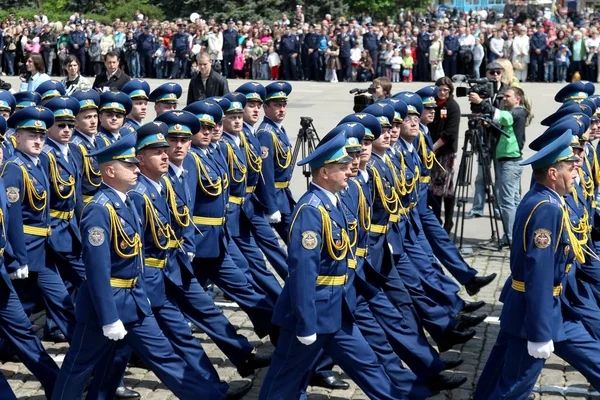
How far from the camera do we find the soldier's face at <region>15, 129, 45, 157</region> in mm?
8086

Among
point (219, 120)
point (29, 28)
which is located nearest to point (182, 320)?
point (219, 120)

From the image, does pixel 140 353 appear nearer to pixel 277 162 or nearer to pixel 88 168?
pixel 88 168

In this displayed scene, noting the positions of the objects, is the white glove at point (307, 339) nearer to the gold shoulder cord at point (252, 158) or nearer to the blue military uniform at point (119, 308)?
the blue military uniform at point (119, 308)

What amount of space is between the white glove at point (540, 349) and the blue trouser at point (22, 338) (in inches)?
119

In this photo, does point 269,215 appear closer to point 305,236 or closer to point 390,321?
point 390,321

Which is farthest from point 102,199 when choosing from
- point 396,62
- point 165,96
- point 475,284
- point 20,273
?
point 396,62

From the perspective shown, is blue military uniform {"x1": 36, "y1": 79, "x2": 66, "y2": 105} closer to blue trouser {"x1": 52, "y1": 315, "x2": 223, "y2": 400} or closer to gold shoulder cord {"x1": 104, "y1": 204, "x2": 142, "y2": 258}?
gold shoulder cord {"x1": 104, "y1": 204, "x2": 142, "y2": 258}

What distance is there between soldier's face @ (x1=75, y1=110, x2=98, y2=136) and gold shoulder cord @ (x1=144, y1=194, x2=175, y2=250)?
2.66m

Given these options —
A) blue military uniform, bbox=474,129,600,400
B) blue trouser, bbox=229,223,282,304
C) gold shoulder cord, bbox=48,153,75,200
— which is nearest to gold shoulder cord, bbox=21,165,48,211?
gold shoulder cord, bbox=48,153,75,200

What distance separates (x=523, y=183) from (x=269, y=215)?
6516 mm

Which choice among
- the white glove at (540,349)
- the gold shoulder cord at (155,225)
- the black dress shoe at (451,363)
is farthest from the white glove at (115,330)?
the black dress shoe at (451,363)

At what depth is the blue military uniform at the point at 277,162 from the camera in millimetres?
9508

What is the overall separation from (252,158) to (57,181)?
1750 millimetres

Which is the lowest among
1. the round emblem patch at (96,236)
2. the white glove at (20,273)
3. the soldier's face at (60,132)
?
the white glove at (20,273)
